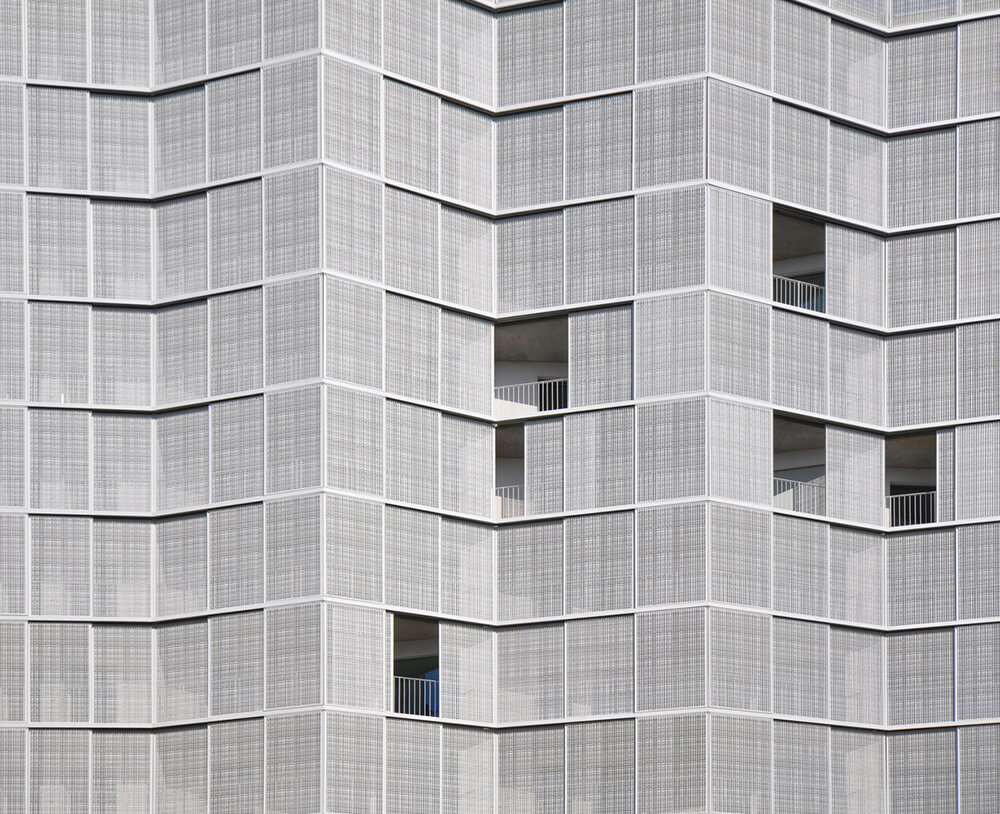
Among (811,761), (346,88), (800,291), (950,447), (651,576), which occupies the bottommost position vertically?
(811,761)

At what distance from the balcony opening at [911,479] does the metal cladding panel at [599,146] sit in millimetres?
9872

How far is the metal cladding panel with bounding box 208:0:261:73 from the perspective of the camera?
54.5 m

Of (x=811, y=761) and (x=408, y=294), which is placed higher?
(x=408, y=294)

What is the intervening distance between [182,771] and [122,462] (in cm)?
762

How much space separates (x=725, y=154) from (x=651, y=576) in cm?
1033

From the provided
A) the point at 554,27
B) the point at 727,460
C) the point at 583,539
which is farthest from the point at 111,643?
the point at 554,27

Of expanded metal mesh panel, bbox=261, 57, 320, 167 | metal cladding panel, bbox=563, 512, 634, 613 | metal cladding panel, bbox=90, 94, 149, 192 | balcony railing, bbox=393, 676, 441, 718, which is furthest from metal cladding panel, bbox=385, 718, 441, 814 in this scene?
metal cladding panel, bbox=90, 94, 149, 192

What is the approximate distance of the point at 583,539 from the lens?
177 ft

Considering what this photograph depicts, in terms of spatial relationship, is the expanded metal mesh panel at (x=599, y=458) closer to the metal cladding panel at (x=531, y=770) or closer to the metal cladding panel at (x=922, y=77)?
the metal cladding panel at (x=531, y=770)

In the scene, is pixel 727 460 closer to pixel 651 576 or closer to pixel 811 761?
pixel 651 576

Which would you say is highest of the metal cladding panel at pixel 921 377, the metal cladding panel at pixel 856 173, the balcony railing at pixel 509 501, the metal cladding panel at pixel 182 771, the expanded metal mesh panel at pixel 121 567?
the metal cladding panel at pixel 856 173

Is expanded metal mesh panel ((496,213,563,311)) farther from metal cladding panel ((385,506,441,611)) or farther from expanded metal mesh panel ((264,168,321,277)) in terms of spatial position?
metal cladding panel ((385,506,441,611))

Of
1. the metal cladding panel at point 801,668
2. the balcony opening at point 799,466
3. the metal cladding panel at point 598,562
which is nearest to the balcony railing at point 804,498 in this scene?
the balcony opening at point 799,466

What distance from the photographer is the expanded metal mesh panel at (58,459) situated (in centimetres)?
5397
